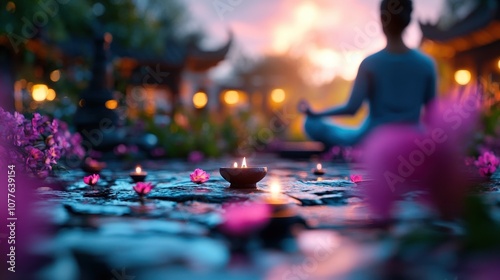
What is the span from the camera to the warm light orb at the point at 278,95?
21.7 meters

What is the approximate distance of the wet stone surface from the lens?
175cm

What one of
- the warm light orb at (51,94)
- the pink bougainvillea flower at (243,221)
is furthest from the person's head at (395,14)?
the warm light orb at (51,94)

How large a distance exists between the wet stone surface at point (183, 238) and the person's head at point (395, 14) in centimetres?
241

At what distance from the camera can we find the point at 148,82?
18.7m

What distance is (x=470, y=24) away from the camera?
41.7ft

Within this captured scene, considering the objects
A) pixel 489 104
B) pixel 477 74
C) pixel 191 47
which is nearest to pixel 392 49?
pixel 489 104

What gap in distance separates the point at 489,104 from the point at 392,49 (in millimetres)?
3594

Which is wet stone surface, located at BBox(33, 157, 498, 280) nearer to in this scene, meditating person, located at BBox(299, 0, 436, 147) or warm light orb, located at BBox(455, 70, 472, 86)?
meditating person, located at BBox(299, 0, 436, 147)

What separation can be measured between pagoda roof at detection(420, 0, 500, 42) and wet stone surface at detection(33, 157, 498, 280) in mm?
9045

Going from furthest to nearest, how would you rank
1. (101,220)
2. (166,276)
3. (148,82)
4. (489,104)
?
(148,82) → (489,104) → (101,220) → (166,276)

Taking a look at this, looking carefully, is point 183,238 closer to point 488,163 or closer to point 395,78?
point 488,163

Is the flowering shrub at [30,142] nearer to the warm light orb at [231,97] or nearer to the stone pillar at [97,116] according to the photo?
the stone pillar at [97,116]

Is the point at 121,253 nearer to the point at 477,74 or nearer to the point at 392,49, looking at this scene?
the point at 392,49

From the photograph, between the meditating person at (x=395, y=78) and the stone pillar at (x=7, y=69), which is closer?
the meditating person at (x=395, y=78)
